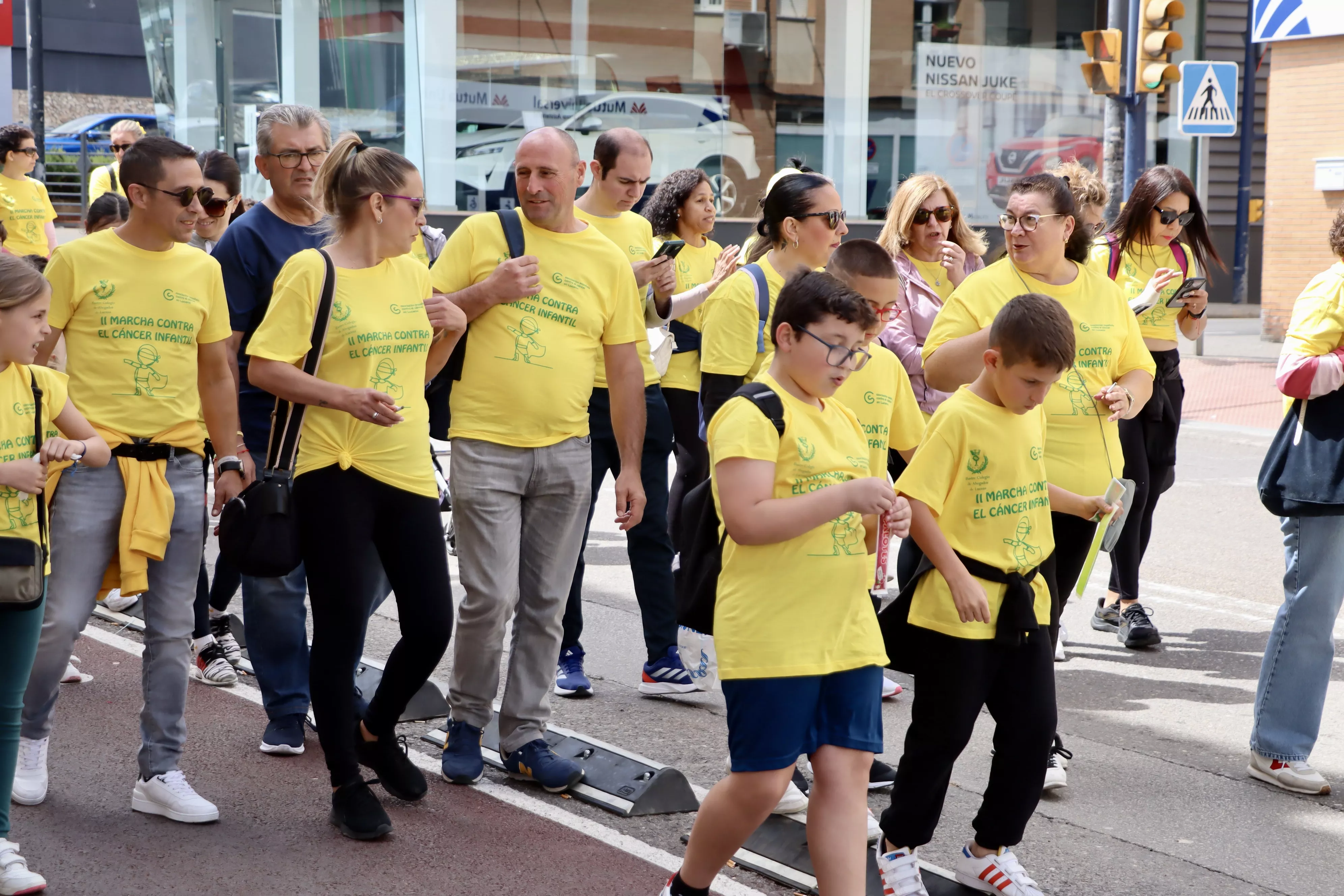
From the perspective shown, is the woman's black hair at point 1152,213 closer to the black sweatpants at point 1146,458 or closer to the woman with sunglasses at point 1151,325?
the woman with sunglasses at point 1151,325

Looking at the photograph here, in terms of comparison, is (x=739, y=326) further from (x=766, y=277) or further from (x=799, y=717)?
(x=799, y=717)

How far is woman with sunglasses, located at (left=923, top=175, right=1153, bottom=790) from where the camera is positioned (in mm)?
4637

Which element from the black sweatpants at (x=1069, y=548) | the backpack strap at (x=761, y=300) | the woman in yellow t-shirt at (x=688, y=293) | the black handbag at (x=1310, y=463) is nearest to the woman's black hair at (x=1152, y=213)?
the woman in yellow t-shirt at (x=688, y=293)

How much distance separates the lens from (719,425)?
11.3 ft

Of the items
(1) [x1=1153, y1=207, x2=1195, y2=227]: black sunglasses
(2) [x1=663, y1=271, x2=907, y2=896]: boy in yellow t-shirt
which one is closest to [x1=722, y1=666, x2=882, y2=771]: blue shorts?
(2) [x1=663, y1=271, x2=907, y2=896]: boy in yellow t-shirt

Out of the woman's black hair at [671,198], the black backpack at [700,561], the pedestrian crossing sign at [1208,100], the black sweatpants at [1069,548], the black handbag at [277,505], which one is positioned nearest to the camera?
the black backpack at [700,561]

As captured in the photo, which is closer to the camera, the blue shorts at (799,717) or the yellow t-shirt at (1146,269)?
the blue shorts at (799,717)

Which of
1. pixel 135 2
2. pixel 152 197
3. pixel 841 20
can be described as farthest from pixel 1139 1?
pixel 135 2

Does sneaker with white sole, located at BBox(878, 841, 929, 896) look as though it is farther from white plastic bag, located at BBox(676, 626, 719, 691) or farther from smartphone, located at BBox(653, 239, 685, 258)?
smartphone, located at BBox(653, 239, 685, 258)

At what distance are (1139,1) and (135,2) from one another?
3155 centimetres

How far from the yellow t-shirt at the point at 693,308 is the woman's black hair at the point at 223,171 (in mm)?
1844

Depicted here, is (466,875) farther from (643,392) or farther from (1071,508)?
(1071,508)

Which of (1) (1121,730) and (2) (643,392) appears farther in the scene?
(1) (1121,730)

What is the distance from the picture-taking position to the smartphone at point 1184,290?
6848 millimetres
